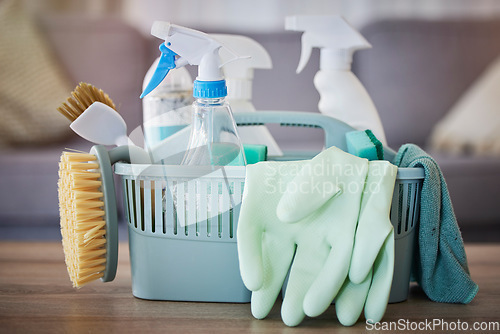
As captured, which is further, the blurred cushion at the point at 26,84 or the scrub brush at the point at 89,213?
the blurred cushion at the point at 26,84

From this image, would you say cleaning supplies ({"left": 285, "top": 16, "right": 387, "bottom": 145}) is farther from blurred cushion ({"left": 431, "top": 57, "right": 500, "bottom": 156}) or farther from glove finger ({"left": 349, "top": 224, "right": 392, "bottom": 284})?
blurred cushion ({"left": 431, "top": 57, "right": 500, "bottom": 156})

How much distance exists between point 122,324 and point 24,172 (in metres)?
1.07

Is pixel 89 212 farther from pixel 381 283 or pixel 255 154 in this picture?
pixel 381 283

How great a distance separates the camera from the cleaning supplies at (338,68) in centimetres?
78

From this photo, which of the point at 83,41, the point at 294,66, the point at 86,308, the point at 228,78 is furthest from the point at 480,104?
the point at 86,308

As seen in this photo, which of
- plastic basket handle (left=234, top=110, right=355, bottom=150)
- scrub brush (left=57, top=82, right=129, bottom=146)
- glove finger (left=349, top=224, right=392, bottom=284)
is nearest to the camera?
glove finger (left=349, top=224, right=392, bottom=284)

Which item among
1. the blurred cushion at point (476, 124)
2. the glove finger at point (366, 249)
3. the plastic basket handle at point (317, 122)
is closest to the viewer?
the glove finger at point (366, 249)

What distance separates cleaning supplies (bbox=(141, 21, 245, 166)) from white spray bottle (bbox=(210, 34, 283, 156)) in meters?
0.19

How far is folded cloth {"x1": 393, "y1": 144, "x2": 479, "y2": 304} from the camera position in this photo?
1.94 feet

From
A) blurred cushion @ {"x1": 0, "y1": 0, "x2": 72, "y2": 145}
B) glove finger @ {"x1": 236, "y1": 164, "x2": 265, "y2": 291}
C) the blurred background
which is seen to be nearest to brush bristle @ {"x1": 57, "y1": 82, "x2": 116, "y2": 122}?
glove finger @ {"x1": 236, "y1": 164, "x2": 265, "y2": 291}

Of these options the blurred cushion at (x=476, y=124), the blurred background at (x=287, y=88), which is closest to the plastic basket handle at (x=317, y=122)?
the blurred background at (x=287, y=88)

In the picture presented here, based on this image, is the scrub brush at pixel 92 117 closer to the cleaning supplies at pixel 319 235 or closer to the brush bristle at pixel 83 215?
the brush bristle at pixel 83 215

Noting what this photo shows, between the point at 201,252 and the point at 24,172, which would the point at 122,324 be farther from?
the point at 24,172

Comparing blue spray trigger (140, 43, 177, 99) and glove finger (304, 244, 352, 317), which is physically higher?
blue spray trigger (140, 43, 177, 99)
